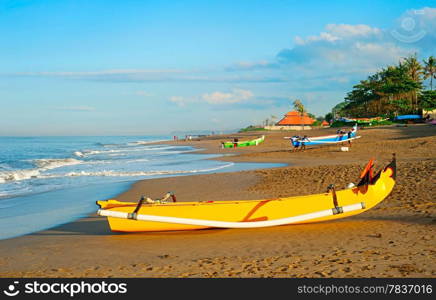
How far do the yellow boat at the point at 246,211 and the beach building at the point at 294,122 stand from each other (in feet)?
267

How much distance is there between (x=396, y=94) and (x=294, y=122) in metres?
27.7

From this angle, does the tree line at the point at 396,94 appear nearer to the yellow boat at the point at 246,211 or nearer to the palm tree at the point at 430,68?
the palm tree at the point at 430,68

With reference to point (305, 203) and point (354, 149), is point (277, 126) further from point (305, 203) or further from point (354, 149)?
point (305, 203)

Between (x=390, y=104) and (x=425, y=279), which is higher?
(x=390, y=104)

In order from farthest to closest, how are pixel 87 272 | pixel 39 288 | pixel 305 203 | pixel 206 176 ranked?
pixel 206 176, pixel 305 203, pixel 87 272, pixel 39 288

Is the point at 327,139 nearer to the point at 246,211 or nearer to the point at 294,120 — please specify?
the point at 246,211

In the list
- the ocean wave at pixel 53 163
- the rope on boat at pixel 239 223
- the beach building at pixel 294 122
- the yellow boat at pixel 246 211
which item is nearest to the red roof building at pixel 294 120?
the beach building at pixel 294 122

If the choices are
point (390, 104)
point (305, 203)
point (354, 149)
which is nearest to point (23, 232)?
point (305, 203)

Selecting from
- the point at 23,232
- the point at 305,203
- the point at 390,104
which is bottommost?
the point at 23,232

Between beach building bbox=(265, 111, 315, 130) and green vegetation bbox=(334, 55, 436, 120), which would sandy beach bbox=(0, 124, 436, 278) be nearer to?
green vegetation bbox=(334, 55, 436, 120)

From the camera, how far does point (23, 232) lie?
30.6 feet

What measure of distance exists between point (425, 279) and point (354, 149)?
24420 mm

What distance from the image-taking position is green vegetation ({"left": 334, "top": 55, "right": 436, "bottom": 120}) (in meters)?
64.6

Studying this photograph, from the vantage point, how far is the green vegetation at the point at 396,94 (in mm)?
64562
